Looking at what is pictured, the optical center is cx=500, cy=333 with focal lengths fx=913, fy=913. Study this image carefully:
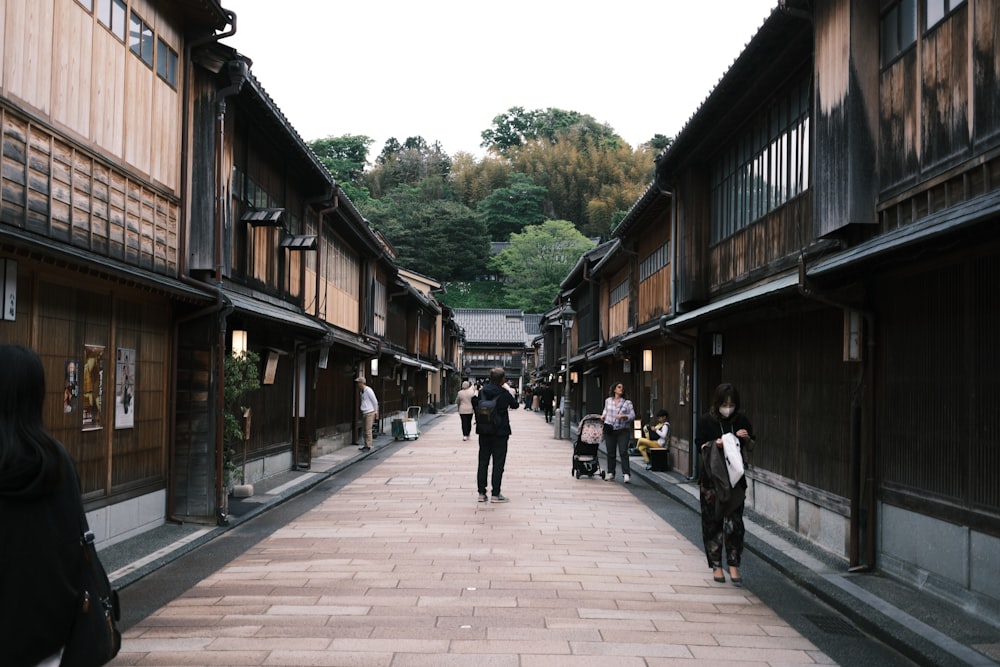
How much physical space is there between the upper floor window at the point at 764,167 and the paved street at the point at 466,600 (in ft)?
16.7

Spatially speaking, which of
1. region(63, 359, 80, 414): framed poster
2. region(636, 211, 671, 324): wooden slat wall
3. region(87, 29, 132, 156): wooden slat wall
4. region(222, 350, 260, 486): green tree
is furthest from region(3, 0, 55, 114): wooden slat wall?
region(636, 211, 671, 324): wooden slat wall

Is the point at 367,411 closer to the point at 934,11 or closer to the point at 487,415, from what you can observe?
the point at 487,415

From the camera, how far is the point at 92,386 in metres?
9.84

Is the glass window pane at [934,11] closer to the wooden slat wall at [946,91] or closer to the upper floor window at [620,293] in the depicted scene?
the wooden slat wall at [946,91]

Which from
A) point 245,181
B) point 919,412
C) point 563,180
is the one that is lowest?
point 919,412

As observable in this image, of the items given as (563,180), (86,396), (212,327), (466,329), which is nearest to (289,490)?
(212,327)

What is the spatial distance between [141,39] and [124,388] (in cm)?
410

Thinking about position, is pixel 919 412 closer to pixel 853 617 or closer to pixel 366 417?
pixel 853 617

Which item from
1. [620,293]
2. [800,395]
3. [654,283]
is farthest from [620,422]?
[620,293]

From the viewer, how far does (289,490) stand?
15.9m

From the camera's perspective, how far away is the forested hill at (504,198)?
82.4m

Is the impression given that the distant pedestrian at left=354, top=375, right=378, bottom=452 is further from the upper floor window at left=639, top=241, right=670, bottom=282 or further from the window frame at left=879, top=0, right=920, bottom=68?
the window frame at left=879, top=0, right=920, bottom=68

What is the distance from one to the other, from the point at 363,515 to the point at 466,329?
75.4m

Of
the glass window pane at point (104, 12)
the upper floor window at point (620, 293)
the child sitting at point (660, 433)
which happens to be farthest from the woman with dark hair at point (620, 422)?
the glass window pane at point (104, 12)
